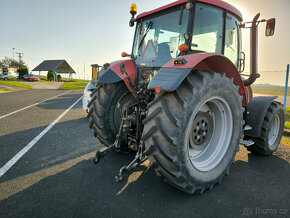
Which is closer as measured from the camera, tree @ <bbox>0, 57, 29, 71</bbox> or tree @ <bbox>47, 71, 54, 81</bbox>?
tree @ <bbox>47, 71, 54, 81</bbox>

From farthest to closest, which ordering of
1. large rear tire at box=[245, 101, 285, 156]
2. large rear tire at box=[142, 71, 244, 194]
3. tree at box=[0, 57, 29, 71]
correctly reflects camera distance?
tree at box=[0, 57, 29, 71] < large rear tire at box=[245, 101, 285, 156] < large rear tire at box=[142, 71, 244, 194]

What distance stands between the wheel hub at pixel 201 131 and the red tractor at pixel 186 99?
0.04 feet

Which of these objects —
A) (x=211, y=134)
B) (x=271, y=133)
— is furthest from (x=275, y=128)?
(x=211, y=134)

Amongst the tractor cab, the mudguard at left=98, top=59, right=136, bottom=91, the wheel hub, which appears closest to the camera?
the wheel hub

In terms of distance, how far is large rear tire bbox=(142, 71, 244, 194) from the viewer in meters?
1.85

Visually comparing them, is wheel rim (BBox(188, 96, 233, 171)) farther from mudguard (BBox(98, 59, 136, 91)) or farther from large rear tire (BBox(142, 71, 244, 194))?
mudguard (BBox(98, 59, 136, 91))

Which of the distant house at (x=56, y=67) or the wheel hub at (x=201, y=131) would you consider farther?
the distant house at (x=56, y=67)

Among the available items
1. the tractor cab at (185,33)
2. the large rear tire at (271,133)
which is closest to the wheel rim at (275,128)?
the large rear tire at (271,133)

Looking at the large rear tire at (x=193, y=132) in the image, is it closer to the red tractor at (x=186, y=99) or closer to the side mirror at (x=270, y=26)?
the red tractor at (x=186, y=99)

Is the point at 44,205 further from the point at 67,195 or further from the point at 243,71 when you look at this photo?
the point at 243,71

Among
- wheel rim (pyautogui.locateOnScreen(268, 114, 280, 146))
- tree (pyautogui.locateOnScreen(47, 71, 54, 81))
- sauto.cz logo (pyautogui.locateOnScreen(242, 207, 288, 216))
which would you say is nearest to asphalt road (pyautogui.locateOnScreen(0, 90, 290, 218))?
sauto.cz logo (pyautogui.locateOnScreen(242, 207, 288, 216))

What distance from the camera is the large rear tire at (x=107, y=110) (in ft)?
9.64

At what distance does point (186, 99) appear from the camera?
1.88m

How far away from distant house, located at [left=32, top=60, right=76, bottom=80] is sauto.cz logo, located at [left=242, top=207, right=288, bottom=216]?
53.3m
